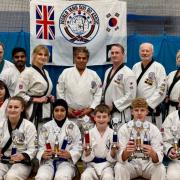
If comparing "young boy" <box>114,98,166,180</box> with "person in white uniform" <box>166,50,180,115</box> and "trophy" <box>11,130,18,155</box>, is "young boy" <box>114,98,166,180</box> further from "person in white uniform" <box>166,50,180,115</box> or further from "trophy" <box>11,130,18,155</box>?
"trophy" <box>11,130,18,155</box>

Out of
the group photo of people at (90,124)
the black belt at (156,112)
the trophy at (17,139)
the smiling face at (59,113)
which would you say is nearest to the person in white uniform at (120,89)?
the group photo of people at (90,124)

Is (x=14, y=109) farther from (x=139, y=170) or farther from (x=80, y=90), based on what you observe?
(x=139, y=170)

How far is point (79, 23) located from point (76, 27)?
0.29 ft

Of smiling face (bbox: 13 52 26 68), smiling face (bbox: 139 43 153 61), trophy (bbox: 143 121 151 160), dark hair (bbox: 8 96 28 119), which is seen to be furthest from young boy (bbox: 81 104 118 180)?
smiling face (bbox: 13 52 26 68)

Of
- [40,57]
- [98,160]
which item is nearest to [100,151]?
[98,160]

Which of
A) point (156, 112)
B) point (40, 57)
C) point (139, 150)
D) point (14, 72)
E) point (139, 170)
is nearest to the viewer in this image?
point (139, 150)

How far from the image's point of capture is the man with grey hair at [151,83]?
6.48 m

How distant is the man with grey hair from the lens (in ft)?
21.3

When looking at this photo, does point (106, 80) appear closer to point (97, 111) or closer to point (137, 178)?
point (97, 111)

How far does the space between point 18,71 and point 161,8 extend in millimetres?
3525

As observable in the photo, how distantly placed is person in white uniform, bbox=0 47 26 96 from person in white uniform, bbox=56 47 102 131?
26.4 inches

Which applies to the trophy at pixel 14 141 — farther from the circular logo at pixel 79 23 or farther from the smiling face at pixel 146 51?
the circular logo at pixel 79 23

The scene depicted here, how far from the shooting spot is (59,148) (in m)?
5.57

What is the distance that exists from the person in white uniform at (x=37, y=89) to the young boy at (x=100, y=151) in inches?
39.4
